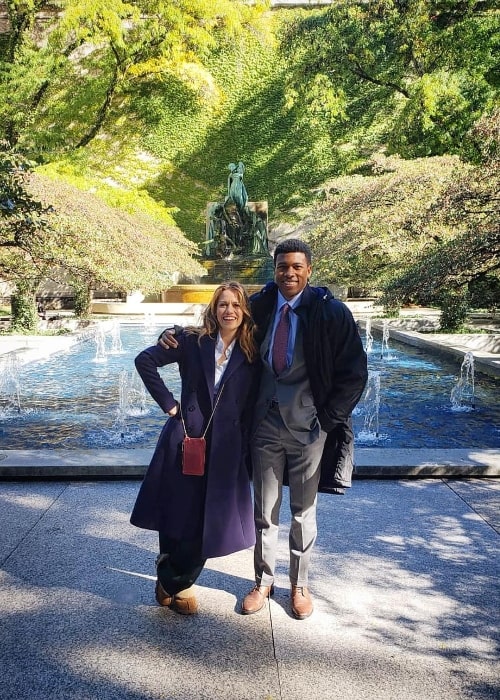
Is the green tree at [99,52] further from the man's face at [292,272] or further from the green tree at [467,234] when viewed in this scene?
the man's face at [292,272]

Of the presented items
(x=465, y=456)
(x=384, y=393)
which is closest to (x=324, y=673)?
(x=465, y=456)

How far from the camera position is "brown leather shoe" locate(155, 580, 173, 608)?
10.2 ft

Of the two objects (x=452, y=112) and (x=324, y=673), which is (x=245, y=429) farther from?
(x=452, y=112)

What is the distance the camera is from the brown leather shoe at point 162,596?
10.2ft

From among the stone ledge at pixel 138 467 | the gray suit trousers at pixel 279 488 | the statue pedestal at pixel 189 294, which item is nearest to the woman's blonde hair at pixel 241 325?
the gray suit trousers at pixel 279 488

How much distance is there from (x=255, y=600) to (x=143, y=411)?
553 centimetres

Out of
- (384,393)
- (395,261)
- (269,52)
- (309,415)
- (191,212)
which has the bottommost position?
(384,393)

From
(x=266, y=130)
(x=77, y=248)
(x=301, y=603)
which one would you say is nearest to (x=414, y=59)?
(x=266, y=130)

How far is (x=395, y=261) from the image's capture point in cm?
1444

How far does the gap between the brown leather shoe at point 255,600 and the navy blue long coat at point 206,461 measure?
0.87 ft

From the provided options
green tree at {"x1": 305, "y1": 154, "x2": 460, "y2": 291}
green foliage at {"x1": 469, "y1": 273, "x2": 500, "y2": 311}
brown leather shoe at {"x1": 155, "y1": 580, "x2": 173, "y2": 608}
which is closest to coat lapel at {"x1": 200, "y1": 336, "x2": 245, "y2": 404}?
brown leather shoe at {"x1": 155, "y1": 580, "x2": 173, "y2": 608}

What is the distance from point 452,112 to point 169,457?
937 inches

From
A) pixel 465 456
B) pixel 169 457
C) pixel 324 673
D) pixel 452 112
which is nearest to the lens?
pixel 324 673

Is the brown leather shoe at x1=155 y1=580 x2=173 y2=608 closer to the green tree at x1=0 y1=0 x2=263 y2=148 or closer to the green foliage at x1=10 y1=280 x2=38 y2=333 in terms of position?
the green foliage at x1=10 y1=280 x2=38 y2=333
